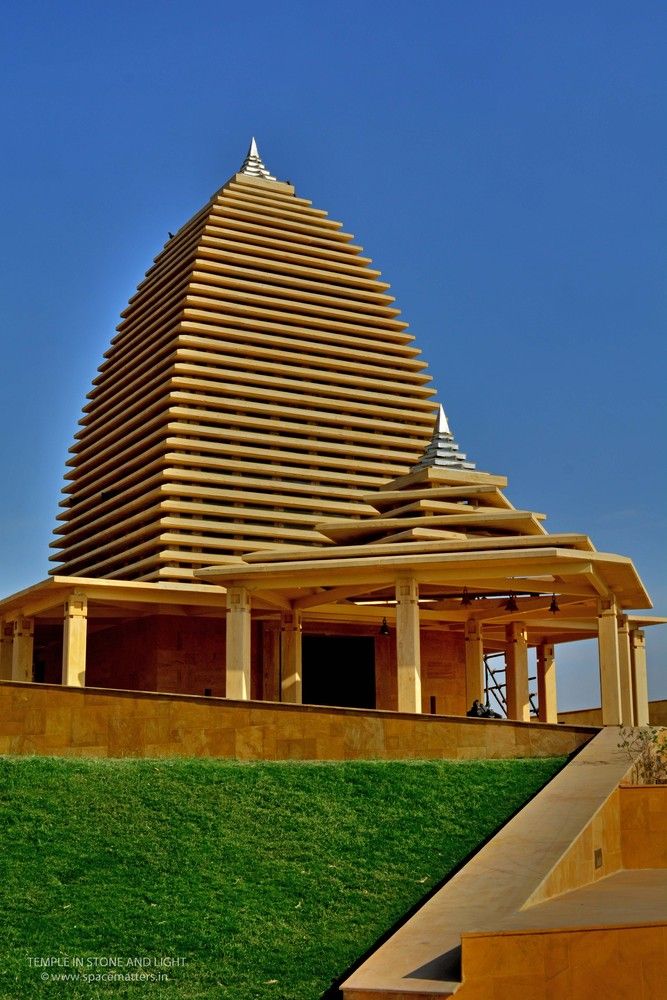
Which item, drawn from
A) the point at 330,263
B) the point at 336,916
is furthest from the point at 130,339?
the point at 336,916

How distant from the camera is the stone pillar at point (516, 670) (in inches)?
1405

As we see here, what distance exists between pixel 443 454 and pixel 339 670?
6453 millimetres

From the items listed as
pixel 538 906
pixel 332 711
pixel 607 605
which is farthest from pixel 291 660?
pixel 538 906

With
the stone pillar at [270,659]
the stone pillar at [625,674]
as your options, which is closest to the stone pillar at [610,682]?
the stone pillar at [625,674]

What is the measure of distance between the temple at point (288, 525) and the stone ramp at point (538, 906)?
34.7ft

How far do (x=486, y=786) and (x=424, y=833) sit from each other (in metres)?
2.11

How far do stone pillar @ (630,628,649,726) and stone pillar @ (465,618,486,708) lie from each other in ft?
23.1

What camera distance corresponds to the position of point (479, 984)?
11266 mm

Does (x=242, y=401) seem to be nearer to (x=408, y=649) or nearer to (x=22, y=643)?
(x=22, y=643)

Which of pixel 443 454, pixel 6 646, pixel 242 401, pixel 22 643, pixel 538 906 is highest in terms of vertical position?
pixel 242 401

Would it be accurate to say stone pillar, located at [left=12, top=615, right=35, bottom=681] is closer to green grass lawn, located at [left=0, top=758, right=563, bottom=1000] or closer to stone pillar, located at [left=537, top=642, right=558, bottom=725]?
stone pillar, located at [left=537, top=642, right=558, bottom=725]

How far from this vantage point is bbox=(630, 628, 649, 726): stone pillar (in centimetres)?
3884

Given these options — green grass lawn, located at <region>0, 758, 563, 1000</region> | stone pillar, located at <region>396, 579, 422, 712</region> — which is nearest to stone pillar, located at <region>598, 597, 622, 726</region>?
stone pillar, located at <region>396, 579, 422, 712</region>

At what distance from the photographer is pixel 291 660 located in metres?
31.5
